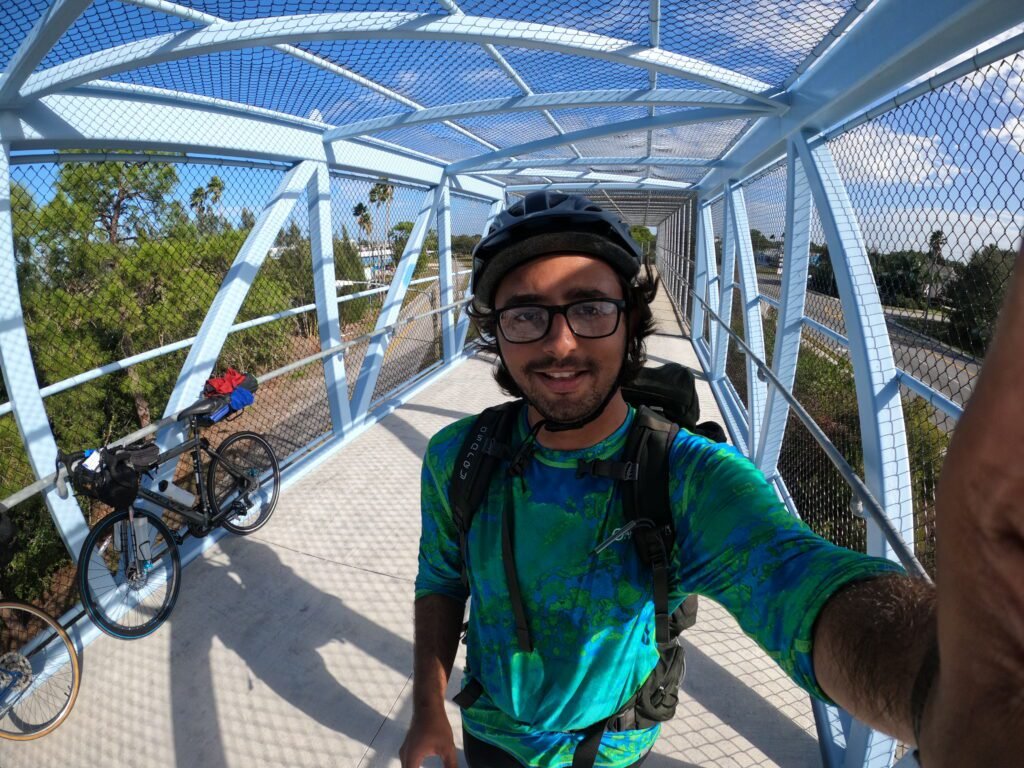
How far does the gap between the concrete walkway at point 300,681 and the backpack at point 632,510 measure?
4.30 feet

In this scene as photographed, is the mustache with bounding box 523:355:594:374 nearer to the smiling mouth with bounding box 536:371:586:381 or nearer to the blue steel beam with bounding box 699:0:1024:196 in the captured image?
the smiling mouth with bounding box 536:371:586:381

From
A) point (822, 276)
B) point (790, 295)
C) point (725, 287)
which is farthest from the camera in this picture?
point (725, 287)

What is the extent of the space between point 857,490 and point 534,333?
1.19 m

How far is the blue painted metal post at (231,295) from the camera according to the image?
3691 millimetres

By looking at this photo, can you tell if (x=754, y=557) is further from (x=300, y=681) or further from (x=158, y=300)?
(x=158, y=300)

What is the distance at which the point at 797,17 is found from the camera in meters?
2.54

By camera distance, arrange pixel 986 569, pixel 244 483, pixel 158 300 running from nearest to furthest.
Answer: pixel 986 569 → pixel 244 483 → pixel 158 300

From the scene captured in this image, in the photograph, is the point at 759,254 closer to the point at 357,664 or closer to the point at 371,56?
the point at 371,56

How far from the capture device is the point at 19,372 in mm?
2752

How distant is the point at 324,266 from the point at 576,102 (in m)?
2.65

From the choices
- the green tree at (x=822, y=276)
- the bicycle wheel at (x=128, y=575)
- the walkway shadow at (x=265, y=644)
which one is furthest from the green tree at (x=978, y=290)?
the bicycle wheel at (x=128, y=575)

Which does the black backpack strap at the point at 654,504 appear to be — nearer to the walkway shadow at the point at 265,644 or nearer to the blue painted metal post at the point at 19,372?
the walkway shadow at the point at 265,644

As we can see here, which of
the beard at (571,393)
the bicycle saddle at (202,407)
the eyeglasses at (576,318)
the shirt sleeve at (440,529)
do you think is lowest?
the bicycle saddle at (202,407)

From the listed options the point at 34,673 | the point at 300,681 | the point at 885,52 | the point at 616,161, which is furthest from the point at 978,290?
the point at 616,161
